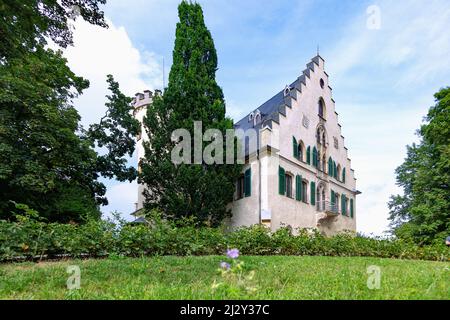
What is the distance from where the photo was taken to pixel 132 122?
25.9 meters

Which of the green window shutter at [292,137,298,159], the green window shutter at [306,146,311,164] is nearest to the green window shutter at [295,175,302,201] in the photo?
the green window shutter at [292,137,298,159]

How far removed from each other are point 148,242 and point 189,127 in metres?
12.8

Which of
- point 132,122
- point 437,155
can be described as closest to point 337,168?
point 437,155

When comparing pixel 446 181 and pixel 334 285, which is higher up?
pixel 446 181

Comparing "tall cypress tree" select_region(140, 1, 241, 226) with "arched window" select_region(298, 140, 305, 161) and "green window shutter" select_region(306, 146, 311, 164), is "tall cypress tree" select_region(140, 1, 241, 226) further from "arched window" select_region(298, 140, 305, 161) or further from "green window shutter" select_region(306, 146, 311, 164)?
"green window shutter" select_region(306, 146, 311, 164)

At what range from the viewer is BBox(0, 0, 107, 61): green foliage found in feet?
27.0

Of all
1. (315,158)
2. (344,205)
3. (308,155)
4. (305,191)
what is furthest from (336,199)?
(308,155)

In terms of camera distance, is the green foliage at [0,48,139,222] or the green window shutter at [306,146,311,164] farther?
the green window shutter at [306,146,311,164]

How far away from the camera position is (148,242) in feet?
33.5

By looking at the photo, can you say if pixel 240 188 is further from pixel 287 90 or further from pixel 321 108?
pixel 321 108

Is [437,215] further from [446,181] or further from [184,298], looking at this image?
[184,298]

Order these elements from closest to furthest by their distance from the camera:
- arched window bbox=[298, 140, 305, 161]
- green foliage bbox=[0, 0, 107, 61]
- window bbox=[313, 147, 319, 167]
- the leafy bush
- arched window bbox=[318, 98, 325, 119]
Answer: green foliage bbox=[0, 0, 107, 61]
the leafy bush
arched window bbox=[298, 140, 305, 161]
window bbox=[313, 147, 319, 167]
arched window bbox=[318, 98, 325, 119]

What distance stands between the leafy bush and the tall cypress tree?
8.11 m
